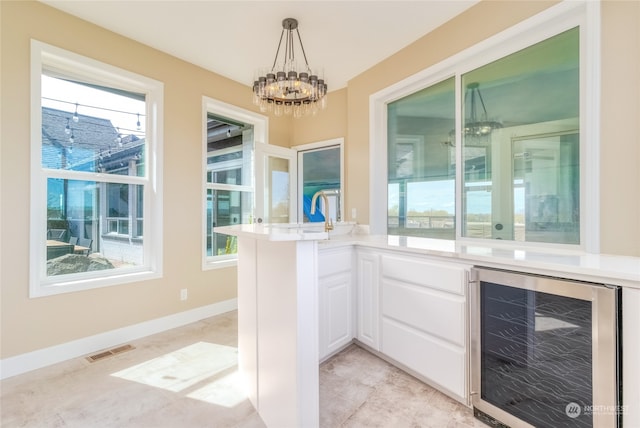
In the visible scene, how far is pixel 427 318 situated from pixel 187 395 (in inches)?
66.4

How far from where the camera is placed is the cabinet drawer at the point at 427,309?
1749 millimetres

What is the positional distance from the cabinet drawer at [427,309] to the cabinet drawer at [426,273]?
0.05 m

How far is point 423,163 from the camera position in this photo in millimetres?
3076

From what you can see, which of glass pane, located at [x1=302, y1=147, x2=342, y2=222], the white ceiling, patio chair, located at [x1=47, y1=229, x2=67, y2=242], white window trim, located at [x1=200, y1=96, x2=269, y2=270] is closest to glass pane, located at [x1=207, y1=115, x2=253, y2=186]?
white window trim, located at [x1=200, y1=96, x2=269, y2=270]

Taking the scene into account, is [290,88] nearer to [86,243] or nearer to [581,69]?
[581,69]

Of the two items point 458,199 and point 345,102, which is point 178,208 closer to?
point 345,102

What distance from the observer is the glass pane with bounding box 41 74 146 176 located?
2496mm

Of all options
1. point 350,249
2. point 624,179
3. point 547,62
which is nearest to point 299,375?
point 350,249

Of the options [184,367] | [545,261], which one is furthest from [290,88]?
[184,367]

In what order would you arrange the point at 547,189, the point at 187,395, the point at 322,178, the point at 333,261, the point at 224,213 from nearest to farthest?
1. the point at 187,395
2. the point at 547,189
3. the point at 333,261
4. the point at 224,213
5. the point at 322,178

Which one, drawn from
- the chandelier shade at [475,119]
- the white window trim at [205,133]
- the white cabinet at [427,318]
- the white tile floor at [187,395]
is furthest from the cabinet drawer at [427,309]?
the white window trim at [205,133]

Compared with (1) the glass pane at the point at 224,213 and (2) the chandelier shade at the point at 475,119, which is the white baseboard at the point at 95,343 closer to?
(1) the glass pane at the point at 224,213

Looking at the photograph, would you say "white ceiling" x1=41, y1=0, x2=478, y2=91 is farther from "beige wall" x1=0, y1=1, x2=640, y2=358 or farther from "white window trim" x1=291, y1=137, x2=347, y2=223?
"white window trim" x1=291, y1=137, x2=347, y2=223

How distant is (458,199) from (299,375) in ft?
6.94
